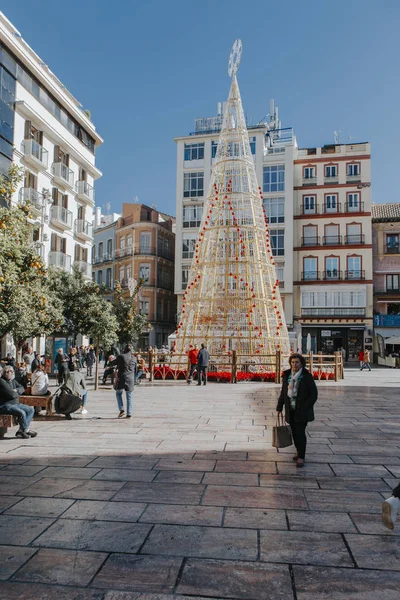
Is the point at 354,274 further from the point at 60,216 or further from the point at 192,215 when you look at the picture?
the point at 60,216

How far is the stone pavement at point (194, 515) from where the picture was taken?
11.6ft

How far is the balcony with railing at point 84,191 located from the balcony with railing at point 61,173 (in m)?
1.26

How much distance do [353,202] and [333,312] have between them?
937 cm

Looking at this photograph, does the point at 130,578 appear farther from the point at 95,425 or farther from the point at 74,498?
the point at 95,425

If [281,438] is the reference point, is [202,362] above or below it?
above

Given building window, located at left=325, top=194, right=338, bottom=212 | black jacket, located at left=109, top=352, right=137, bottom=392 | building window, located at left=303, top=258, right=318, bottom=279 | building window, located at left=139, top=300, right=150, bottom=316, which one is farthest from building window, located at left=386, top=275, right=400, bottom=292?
black jacket, located at left=109, top=352, right=137, bottom=392

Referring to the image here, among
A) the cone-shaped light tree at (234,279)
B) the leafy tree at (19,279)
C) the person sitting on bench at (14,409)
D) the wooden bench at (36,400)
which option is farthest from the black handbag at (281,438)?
the cone-shaped light tree at (234,279)

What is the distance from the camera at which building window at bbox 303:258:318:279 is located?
42.8 m

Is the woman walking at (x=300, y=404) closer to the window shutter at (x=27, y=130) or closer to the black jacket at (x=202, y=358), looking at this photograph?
the black jacket at (x=202, y=358)

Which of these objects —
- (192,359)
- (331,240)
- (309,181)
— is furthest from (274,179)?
(192,359)

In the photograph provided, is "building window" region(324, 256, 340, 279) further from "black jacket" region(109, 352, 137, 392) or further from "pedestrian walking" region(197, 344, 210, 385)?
"black jacket" region(109, 352, 137, 392)

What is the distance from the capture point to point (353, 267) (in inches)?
1671

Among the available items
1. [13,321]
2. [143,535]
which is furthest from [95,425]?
[13,321]

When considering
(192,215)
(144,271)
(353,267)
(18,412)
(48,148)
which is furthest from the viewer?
(144,271)
